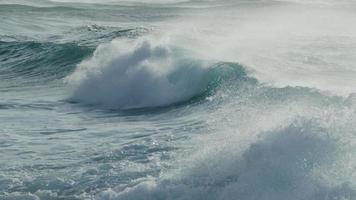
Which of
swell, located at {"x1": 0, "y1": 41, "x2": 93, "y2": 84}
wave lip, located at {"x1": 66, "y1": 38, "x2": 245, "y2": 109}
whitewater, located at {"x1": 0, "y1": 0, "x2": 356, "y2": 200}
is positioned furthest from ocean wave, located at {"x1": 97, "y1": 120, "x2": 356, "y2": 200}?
swell, located at {"x1": 0, "y1": 41, "x2": 93, "y2": 84}

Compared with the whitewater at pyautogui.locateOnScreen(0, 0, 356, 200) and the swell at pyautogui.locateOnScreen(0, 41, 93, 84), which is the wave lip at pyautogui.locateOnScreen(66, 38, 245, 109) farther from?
the swell at pyautogui.locateOnScreen(0, 41, 93, 84)

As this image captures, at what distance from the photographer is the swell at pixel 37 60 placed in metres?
21.6

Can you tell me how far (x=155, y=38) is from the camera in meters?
20.4

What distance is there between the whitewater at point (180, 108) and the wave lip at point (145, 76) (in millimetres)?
35

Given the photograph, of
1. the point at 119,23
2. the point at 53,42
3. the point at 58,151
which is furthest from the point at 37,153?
the point at 119,23

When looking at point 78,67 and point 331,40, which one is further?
point 331,40

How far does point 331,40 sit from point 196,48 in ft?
17.5

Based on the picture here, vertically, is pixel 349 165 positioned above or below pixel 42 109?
above

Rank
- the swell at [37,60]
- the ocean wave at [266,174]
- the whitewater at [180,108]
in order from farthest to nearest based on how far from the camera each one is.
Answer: the swell at [37,60] < the whitewater at [180,108] < the ocean wave at [266,174]

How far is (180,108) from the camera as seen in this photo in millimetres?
16484

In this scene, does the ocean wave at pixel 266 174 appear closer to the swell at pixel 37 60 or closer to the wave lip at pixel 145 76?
the wave lip at pixel 145 76

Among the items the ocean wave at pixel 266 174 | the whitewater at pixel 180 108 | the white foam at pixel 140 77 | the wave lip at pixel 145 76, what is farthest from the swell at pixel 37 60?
the ocean wave at pixel 266 174

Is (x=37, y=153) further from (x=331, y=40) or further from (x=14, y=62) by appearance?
(x=331, y=40)

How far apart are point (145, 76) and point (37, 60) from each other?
5690 mm
